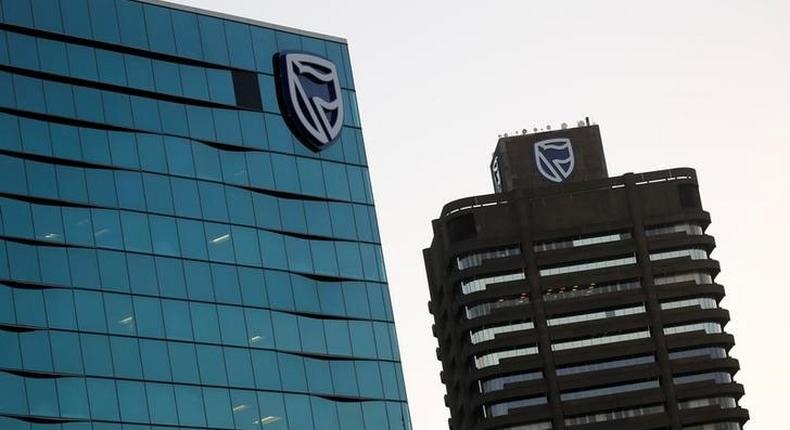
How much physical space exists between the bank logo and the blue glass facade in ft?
2.65

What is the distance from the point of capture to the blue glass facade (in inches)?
3789

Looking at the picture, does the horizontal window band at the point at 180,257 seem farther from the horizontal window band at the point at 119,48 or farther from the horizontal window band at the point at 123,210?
the horizontal window band at the point at 119,48

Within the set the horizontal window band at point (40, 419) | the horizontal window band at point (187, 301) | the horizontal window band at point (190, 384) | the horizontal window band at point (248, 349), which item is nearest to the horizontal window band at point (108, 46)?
the horizontal window band at point (187, 301)

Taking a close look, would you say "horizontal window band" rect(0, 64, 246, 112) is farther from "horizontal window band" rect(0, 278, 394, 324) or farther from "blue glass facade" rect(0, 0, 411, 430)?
"horizontal window band" rect(0, 278, 394, 324)

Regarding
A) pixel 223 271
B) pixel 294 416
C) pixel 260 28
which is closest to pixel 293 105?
pixel 260 28

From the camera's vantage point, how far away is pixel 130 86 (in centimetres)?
10550

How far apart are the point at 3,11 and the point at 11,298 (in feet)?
54.6

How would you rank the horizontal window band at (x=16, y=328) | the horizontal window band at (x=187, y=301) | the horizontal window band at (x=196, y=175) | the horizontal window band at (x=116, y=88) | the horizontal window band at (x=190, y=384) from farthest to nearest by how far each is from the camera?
1. the horizontal window band at (x=116, y=88)
2. the horizontal window band at (x=196, y=175)
3. the horizontal window band at (x=187, y=301)
4. the horizontal window band at (x=16, y=328)
5. the horizontal window band at (x=190, y=384)

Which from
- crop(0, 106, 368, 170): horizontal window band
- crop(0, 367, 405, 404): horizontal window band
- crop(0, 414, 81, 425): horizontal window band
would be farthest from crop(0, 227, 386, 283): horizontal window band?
crop(0, 414, 81, 425): horizontal window band

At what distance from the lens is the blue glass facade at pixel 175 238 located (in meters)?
96.2

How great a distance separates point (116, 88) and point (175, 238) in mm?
9221

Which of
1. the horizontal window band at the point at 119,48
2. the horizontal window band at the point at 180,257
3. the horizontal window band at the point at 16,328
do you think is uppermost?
the horizontal window band at the point at 119,48

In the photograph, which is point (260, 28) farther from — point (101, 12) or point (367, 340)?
point (367, 340)

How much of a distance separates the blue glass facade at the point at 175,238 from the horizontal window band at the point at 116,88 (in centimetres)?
10
